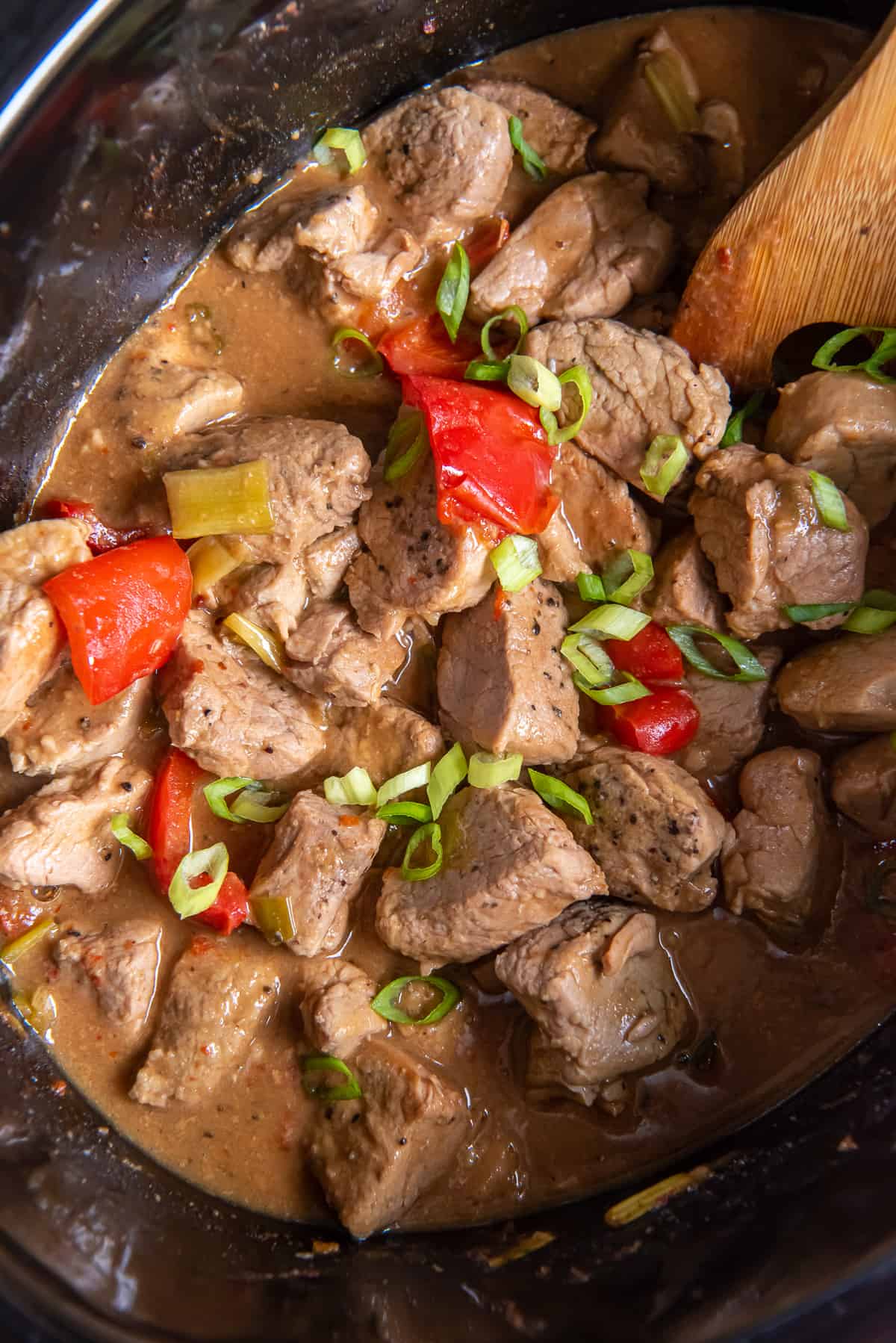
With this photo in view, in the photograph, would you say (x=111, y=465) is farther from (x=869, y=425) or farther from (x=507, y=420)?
(x=869, y=425)

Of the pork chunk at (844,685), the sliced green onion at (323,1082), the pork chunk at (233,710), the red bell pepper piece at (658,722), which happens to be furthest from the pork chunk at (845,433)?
the sliced green onion at (323,1082)

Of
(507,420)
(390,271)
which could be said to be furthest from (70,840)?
(390,271)

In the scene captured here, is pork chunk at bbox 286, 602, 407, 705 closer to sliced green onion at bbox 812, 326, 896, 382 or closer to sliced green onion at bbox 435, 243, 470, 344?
sliced green onion at bbox 435, 243, 470, 344

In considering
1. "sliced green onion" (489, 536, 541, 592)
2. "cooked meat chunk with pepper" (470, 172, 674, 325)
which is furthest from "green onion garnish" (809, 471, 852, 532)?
"cooked meat chunk with pepper" (470, 172, 674, 325)

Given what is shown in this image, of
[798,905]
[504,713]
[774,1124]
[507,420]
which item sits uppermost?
[507,420]

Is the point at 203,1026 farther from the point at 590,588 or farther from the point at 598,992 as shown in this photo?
the point at 590,588

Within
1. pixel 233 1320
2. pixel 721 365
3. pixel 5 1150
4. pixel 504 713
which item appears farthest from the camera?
pixel 721 365

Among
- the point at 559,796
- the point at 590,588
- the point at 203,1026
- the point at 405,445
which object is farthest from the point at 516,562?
the point at 203,1026
